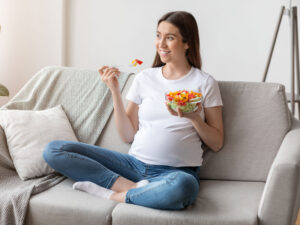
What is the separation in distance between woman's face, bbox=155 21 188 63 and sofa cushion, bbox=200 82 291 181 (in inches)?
12.1

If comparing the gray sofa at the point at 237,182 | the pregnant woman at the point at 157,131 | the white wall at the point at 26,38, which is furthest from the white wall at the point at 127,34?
the pregnant woman at the point at 157,131

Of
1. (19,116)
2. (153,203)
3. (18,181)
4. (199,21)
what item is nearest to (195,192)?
(153,203)

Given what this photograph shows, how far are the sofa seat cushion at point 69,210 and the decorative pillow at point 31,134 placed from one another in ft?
0.80

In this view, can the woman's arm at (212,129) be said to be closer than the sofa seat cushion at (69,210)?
No

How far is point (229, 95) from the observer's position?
→ 224cm

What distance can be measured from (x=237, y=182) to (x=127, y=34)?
1.92 metres

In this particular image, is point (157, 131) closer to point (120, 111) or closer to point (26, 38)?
point (120, 111)

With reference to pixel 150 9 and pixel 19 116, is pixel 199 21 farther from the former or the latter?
pixel 19 116

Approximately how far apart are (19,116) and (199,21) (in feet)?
5.93

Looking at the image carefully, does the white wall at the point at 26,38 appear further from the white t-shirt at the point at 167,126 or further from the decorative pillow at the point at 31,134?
the white t-shirt at the point at 167,126

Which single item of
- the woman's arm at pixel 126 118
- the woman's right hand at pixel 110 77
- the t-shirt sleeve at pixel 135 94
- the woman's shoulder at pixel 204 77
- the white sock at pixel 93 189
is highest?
the woman's shoulder at pixel 204 77

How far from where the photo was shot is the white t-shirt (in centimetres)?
204

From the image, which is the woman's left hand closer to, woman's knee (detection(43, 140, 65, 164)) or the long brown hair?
the long brown hair

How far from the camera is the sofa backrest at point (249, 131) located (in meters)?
2.16
